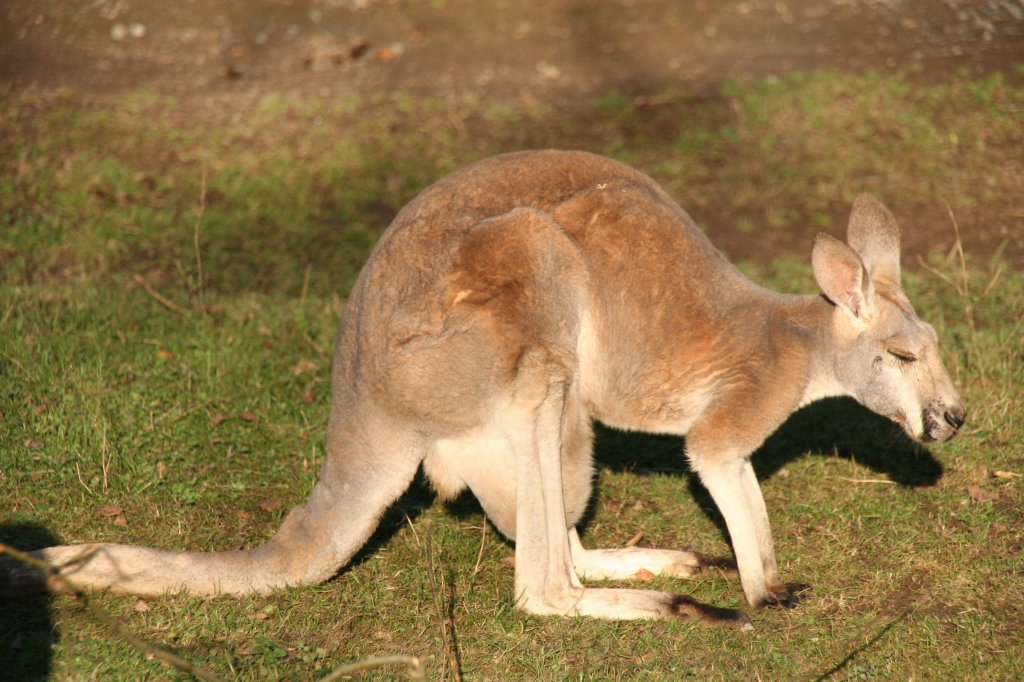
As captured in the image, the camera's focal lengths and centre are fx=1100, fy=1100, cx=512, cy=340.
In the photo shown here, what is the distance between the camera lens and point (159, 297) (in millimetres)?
5730

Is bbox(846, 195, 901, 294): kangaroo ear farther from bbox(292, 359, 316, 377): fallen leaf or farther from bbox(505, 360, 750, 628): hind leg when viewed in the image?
bbox(292, 359, 316, 377): fallen leaf

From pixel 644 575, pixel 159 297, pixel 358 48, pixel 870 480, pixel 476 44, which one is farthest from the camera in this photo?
pixel 476 44

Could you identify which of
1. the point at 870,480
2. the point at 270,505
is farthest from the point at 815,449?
the point at 270,505

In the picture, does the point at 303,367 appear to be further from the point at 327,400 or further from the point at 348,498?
the point at 348,498

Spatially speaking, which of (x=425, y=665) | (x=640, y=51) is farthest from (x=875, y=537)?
(x=640, y=51)

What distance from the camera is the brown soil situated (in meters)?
8.52

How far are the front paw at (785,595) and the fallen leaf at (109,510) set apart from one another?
2443mm

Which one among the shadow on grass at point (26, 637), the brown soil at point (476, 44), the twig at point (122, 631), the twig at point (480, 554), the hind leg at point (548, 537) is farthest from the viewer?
the brown soil at point (476, 44)

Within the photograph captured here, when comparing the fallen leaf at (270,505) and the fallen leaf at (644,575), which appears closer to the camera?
the fallen leaf at (644,575)

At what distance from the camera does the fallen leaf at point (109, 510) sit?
425cm

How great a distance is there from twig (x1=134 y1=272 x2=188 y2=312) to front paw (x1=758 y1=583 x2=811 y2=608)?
133 inches

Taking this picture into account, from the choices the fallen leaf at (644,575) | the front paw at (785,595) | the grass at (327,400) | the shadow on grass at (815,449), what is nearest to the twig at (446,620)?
the grass at (327,400)

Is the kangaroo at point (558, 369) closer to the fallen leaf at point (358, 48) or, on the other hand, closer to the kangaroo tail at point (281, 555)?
the kangaroo tail at point (281, 555)

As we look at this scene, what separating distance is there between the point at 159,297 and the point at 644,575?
304 centimetres
